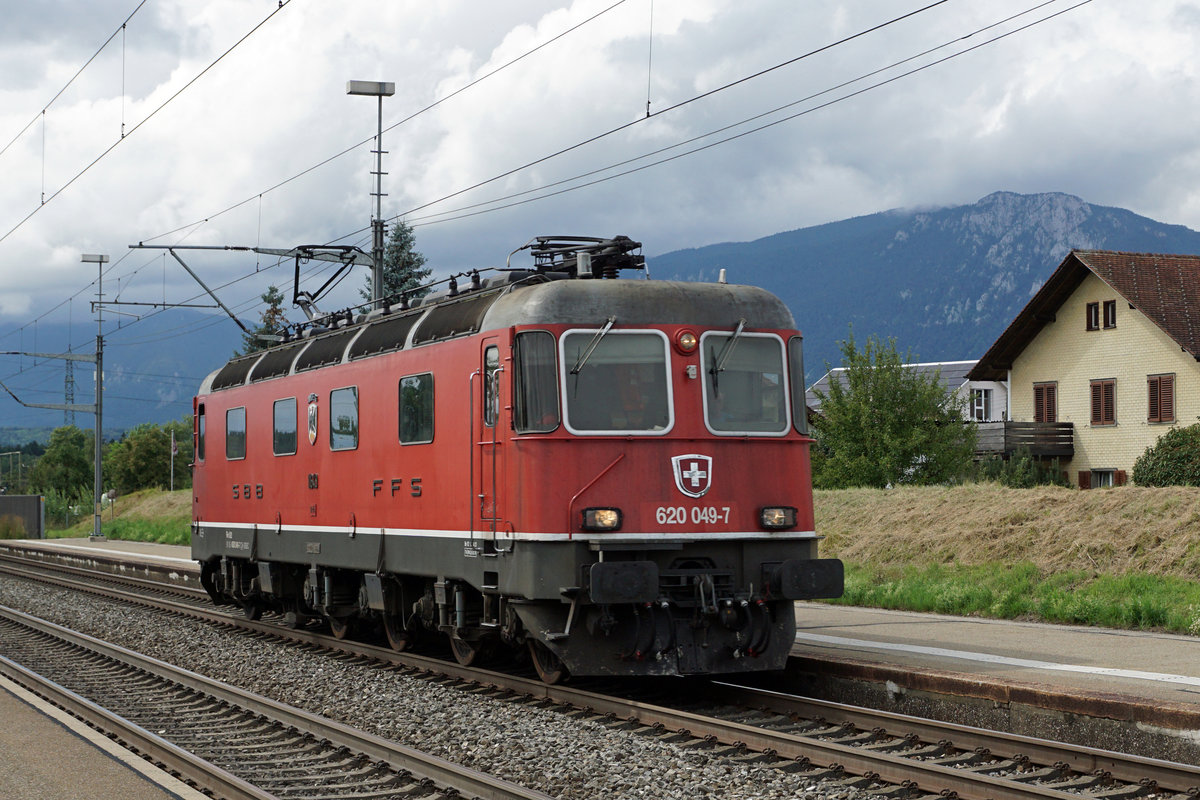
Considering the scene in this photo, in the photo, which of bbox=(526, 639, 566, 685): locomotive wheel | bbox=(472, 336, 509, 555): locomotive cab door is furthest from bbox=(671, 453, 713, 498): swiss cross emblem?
bbox=(526, 639, 566, 685): locomotive wheel

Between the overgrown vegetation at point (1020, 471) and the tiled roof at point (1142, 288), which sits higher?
the tiled roof at point (1142, 288)

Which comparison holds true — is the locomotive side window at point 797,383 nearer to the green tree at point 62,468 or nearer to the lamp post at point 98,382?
the lamp post at point 98,382

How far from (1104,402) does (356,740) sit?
3628cm

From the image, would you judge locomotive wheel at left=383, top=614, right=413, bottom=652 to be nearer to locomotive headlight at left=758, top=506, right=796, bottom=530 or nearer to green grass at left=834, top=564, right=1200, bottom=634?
locomotive headlight at left=758, top=506, right=796, bottom=530

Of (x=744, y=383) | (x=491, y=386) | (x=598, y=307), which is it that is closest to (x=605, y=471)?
(x=491, y=386)

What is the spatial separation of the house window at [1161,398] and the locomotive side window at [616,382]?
31.6 m

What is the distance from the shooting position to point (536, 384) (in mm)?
11453

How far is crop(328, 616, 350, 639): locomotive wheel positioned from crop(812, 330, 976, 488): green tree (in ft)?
79.5

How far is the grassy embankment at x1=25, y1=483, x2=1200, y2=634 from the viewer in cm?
1608

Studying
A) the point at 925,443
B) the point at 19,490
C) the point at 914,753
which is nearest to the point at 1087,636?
the point at 914,753

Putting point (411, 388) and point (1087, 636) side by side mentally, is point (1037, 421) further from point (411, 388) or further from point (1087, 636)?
point (411, 388)

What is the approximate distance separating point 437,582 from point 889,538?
36.3ft

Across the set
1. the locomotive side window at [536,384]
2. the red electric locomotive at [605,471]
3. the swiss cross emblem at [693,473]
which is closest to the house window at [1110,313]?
the red electric locomotive at [605,471]

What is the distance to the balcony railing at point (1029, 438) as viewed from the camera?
42.2m
